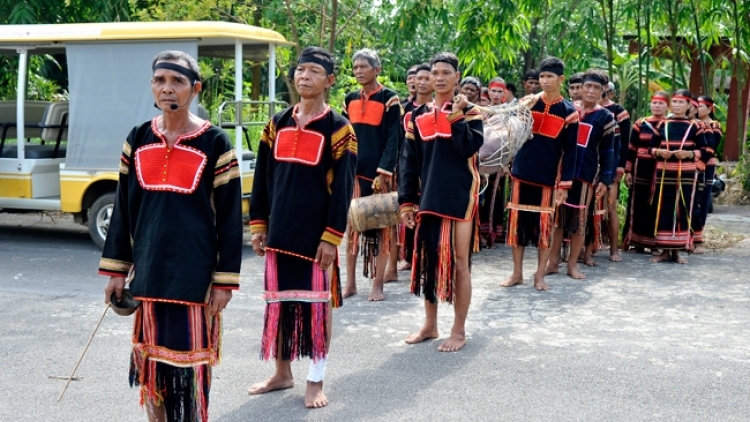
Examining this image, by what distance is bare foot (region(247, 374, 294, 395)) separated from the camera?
205 inches

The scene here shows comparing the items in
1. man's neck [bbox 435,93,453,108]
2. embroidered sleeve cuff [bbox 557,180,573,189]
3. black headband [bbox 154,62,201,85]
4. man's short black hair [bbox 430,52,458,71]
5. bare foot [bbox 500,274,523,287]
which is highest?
man's short black hair [bbox 430,52,458,71]

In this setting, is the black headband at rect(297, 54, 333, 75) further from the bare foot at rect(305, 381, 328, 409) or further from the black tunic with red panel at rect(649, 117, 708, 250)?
the black tunic with red panel at rect(649, 117, 708, 250)

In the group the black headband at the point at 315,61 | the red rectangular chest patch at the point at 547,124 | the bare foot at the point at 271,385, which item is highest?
the black headband at the point at 315,61

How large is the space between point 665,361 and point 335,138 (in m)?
2.63

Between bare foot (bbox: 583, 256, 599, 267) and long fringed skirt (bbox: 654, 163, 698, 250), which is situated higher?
long fringed skirt (bbox: 654, 163, 698, 250)

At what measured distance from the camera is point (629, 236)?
10.2 meters

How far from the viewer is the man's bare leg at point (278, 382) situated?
5.21 meters

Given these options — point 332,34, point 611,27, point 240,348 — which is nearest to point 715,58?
point 611,27

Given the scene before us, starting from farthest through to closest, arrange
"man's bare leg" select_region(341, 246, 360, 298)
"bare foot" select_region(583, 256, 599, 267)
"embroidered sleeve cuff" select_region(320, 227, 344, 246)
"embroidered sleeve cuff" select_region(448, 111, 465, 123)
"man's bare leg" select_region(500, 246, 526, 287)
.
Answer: "bare foot" select_region(583, 256, 599, 267) → "man's bare leg" select_region(500, 246, 526, 287) → "man's bare leg" select_region(341, 246, 360, 298) → "embroidered sleeve cuff" select_region(448, 111, 465, 123) → "embroidered sleeve cuff" select_region(320, 227, 344, 246)

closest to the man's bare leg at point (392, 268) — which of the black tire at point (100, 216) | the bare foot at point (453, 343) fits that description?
the bare foot at point (453, 343)

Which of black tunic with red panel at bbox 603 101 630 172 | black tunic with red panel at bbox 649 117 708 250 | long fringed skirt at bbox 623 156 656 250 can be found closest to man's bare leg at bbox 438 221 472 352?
black tunic with red panel at bbox 603 101 630 172

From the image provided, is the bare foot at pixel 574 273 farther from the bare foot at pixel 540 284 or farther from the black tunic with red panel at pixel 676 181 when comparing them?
the black tunic with red panel at pixel 676 181

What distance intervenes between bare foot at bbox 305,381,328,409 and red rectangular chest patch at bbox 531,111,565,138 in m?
3.48

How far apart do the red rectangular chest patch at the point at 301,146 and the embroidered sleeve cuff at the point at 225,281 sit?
3.53 ft
